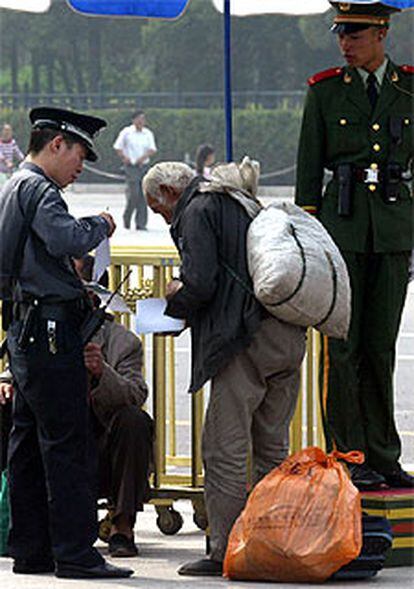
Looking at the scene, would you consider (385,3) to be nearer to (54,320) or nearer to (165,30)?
(54,320)

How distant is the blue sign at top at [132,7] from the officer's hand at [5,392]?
170 cm

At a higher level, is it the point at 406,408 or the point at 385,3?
the point at 385,3

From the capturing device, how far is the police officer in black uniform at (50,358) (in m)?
7.14

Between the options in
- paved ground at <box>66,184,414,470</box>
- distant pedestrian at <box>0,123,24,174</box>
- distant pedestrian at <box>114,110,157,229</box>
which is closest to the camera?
paved ground at <box>66,184,414,470</box>

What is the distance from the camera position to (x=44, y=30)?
44938 millimetres

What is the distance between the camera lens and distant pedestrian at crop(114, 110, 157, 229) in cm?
3059

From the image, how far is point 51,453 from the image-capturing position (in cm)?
722

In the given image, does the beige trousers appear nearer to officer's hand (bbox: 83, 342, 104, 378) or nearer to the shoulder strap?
officer's hand (bbox: 83, 342, 104, 378)

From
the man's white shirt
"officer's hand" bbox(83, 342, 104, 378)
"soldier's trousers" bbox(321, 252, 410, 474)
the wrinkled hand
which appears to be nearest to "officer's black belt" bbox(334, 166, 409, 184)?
"soldier's trousers" bbox(321, 252, 410, 474)

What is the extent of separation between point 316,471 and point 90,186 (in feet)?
110

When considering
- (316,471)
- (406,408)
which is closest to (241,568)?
(316,471)

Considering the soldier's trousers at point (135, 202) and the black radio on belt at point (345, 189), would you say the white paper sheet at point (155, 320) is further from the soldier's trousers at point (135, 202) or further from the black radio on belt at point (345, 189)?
the soldier's trousers at point (135, 202)

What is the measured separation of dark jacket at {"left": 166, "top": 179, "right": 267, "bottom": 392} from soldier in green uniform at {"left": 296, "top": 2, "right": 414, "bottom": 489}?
0.79 meters

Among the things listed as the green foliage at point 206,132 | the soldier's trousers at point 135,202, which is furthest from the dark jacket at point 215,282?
the green foliage at point 206,132
